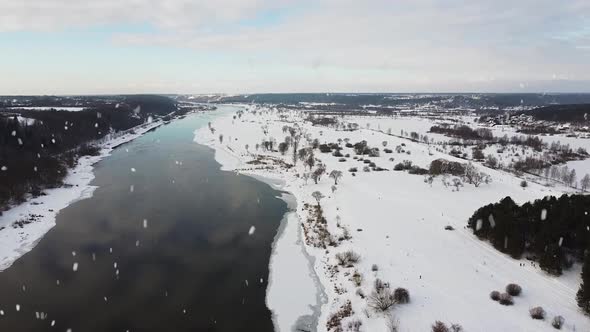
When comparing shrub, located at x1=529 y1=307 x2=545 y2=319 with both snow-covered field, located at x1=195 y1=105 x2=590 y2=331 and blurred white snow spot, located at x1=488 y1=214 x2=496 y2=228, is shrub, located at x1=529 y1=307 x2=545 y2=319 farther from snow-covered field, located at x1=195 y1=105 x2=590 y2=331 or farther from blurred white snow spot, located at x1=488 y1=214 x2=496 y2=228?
blurred white snow spot, located at x1=488 y1=214 x2=496 y2=228

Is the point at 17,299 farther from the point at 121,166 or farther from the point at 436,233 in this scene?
the point at 121,166

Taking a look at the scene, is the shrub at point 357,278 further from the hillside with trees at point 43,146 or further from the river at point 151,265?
the hillside with trees at point 43,146

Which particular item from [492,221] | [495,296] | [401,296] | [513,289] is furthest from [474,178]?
[401,296]

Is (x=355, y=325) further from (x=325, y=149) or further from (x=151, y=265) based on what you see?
(x=325, y=149)

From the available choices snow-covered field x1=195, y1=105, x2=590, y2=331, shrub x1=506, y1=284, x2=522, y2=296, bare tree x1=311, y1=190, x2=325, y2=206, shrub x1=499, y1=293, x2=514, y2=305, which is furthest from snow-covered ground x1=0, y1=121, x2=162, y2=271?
shrub x1=506, y1=284, x2=522, y2=296

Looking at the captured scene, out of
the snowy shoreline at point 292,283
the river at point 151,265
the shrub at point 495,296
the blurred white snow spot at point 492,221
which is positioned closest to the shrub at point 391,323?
the snowy shoreline at point 292,283
